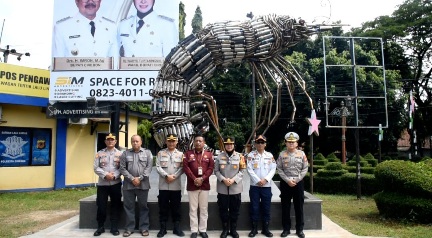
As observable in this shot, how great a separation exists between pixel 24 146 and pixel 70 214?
16.5ft

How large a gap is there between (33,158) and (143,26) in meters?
5.18

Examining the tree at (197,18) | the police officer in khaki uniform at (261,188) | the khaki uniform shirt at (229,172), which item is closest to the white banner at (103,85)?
the khaki uniform shirt at (229,172)

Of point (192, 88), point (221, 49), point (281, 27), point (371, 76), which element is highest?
point (371, 76)

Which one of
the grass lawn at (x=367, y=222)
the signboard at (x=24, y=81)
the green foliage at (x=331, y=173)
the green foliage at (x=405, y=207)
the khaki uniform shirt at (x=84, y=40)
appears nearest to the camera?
the grass lawn at (x=367, y=222)

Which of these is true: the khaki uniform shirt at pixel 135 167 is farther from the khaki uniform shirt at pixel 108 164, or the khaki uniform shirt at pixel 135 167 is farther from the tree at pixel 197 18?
the tree at pixel 197 18

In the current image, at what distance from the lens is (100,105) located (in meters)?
11.6

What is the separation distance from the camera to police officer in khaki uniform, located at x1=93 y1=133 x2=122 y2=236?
553cm

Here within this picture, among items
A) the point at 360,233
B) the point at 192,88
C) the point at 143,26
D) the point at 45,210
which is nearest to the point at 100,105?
the point at 143,26

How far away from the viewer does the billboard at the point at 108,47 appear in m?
10.9

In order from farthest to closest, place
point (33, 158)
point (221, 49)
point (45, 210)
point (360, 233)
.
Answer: point (33, 158) < point (45, 210) < point (221, 49) < point (360, 233)

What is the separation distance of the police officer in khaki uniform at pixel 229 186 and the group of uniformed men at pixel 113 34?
6171 millimetres

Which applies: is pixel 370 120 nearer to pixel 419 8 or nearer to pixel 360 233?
pixel 419 8

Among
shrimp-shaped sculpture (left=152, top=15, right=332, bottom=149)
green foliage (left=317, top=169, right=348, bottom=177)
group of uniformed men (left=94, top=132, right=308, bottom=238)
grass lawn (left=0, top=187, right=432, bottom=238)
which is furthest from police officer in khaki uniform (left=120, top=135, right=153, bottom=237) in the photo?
green foliage (left=317, top=169, right=348, bottom=177)

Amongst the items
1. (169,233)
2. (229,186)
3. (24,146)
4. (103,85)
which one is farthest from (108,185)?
(24,146)
